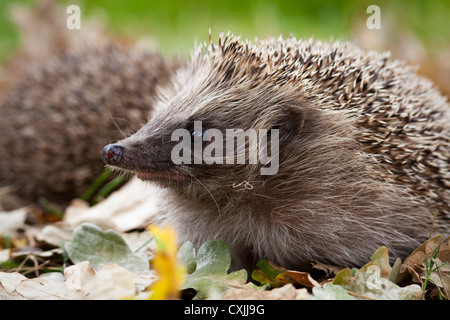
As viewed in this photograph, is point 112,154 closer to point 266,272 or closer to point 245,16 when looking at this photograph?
point 266,272

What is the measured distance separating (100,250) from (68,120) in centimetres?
182

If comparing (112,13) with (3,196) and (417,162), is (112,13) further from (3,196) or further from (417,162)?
(417,162)

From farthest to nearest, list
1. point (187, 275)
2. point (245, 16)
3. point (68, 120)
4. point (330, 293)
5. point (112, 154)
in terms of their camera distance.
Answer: point (245, 16) → point (68, 120) → point (112, 154) → point (187, 275) → point (330, 293)

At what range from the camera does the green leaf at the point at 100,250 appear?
271 centimetres

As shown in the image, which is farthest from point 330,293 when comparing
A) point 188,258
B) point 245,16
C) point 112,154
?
point 245,16

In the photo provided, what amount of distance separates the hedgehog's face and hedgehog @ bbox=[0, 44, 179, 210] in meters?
1.47

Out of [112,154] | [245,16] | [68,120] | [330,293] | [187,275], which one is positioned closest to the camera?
[330,293]

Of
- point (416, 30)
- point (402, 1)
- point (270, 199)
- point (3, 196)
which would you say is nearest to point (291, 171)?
point (270, 199)

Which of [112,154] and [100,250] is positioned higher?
[112,154]

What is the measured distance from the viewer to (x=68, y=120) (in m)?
4.32

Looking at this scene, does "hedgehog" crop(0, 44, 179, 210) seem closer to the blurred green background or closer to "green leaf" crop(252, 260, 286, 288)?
"green leaf" crop(252, 260, 286, 288)
